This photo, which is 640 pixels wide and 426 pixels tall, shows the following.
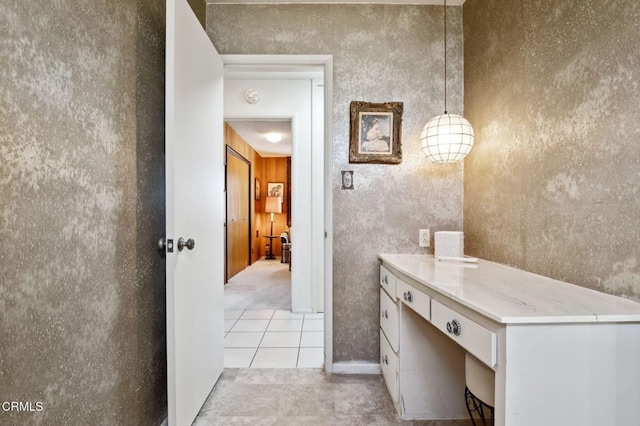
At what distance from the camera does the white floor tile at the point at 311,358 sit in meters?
2.24

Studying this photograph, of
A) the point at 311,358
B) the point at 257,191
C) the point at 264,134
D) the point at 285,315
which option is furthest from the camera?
the point at 257,191

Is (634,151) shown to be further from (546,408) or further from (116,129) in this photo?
(116,129)

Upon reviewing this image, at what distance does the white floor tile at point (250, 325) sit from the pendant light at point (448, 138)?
2201 mm

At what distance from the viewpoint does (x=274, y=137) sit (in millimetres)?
5457

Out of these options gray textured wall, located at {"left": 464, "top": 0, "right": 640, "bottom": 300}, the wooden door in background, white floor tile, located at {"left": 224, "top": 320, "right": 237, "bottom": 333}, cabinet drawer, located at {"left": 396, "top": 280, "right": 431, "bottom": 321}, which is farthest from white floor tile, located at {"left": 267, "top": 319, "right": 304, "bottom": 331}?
the wooden door in background

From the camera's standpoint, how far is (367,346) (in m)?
2.12

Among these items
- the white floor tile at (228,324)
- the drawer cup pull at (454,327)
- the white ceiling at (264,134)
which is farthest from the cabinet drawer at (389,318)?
the white ceiling at (264,134)

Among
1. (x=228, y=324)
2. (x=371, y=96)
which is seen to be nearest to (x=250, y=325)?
(x=228, y=324)

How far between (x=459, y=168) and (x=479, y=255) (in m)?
0.60

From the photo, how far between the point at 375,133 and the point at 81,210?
165 centimetres

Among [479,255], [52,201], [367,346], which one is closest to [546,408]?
[479,255]

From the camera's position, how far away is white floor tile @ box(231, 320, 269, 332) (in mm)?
2975

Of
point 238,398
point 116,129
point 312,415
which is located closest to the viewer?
point 116,129

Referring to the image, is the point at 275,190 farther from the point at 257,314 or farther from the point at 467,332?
the point at 467,332
